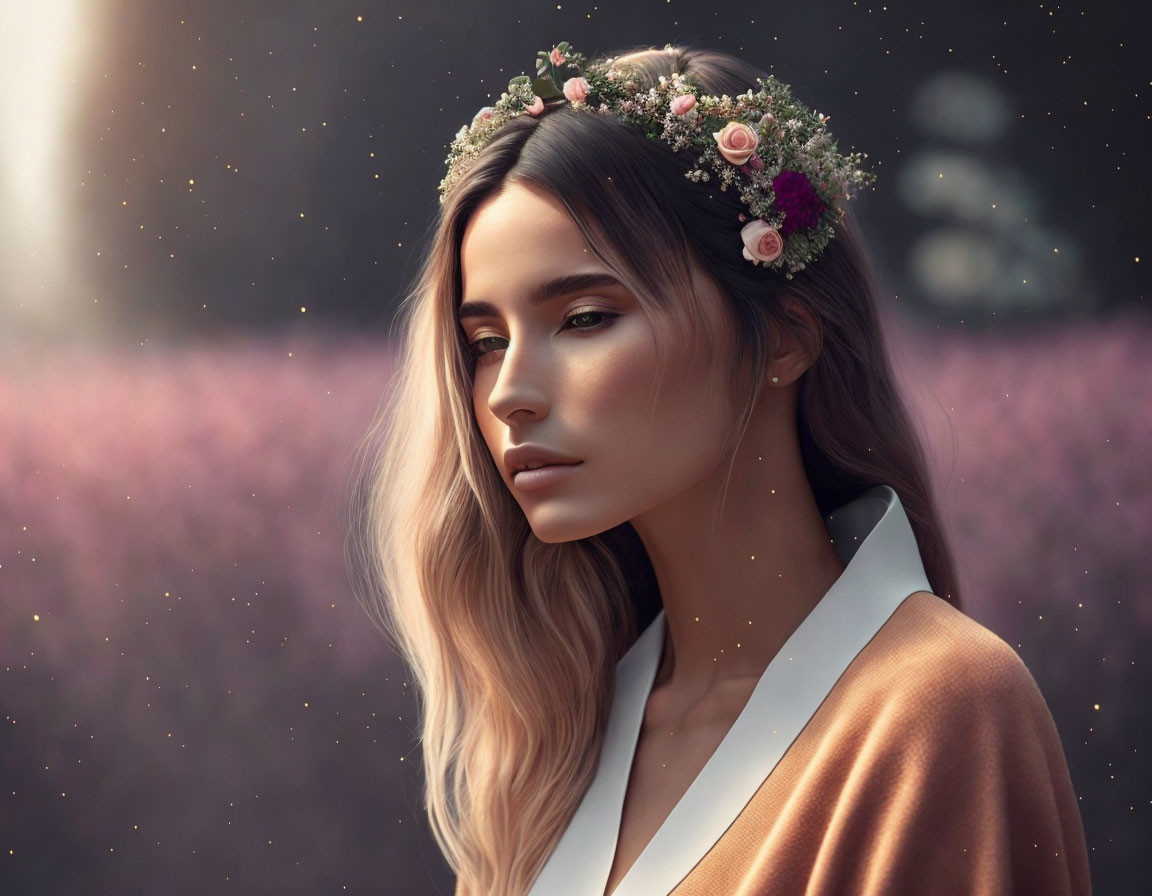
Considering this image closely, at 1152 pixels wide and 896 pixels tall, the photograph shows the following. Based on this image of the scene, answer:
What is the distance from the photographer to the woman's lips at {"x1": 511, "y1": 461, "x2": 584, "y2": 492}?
146cm

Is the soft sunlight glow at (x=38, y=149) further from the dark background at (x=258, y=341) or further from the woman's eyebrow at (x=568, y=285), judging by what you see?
the woman's eyebrow at (x=568, y=285)

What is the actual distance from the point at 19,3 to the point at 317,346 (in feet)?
→ 2.68

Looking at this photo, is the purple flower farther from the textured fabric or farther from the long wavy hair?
the textured fabric

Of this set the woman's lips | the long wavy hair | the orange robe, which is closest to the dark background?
the long wavy hair

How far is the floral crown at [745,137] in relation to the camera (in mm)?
1514

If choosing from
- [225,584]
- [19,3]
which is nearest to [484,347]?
[225,584]

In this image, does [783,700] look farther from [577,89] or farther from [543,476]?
[577,89]

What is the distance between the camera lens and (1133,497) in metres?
1.95

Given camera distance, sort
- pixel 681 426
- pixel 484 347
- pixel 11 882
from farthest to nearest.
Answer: pixel 11 882
pixel 484 347
pixel 681 426

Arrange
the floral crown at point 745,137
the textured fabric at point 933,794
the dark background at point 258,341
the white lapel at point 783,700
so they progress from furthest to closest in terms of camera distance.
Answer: the dark background at point 258,341, the floral crown at point 745,137, the white lapel at point 783,700, the textured fabric at point 933,794

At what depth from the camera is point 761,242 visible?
58.3 inches

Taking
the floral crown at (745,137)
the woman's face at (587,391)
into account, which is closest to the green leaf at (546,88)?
the floral crown at (745,137)

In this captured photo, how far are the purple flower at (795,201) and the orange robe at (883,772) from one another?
1.18 feet

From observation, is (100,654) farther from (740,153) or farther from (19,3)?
(740,153)
